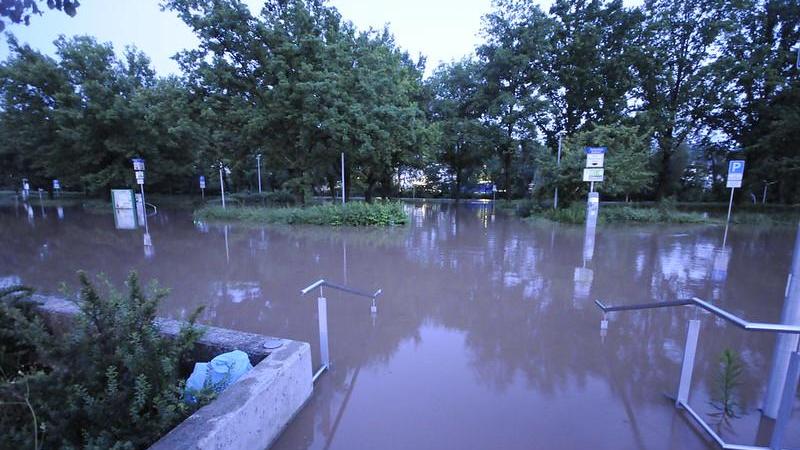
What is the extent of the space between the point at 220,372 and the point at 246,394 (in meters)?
0.49

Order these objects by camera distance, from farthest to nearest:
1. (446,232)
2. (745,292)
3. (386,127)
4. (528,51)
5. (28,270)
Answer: (528,51)
(386,127)
(446,232)
(28,270)
(745,292)

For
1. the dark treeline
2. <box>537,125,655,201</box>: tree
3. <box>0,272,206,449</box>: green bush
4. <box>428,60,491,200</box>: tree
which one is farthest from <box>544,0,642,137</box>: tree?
<box>0,272,206,449</box>: green bush

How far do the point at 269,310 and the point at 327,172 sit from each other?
1461 cm

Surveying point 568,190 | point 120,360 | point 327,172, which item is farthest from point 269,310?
point 568,190

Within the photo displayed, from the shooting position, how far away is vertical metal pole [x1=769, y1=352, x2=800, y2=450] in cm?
206

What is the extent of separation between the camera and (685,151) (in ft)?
101

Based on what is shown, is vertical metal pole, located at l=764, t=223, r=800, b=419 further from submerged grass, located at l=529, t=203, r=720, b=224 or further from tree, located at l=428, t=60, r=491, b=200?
tree, located at l=428, t=60, r=491, b=200

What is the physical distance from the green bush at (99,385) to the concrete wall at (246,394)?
9.4 inches

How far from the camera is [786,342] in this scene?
9.00 feet

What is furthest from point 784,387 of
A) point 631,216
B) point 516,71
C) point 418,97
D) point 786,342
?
point 418,97

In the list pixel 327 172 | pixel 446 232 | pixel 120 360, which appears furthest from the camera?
pixel 327 172

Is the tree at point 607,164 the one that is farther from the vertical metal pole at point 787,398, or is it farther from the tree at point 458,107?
the vertical metal pole at point 787,398

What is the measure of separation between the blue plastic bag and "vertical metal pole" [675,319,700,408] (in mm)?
3594

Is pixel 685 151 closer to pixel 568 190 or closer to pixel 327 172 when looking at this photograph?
pixel 568 190
